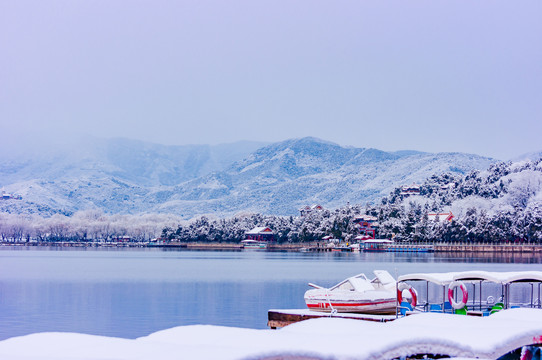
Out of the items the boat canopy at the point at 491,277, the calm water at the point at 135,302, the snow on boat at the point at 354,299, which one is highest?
the boat canopy at the point at 491,277

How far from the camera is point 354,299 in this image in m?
35.6

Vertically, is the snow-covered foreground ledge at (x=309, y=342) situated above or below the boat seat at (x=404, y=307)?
above

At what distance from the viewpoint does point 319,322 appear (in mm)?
12883

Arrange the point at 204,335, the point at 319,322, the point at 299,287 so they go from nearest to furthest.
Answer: the point at 204,335 → the point at 319,322 → the point at 299,287

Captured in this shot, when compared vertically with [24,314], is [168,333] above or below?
above

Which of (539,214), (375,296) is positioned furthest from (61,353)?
(539,214)

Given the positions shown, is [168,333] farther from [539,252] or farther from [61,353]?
[539,252]

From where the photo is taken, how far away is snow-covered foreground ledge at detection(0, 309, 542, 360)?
9.72 m

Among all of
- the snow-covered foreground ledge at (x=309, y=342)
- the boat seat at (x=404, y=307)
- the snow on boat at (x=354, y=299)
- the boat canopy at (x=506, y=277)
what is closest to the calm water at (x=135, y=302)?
the snow on boat at (x=354, y=299)

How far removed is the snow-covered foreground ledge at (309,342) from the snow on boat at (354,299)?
70.5ft

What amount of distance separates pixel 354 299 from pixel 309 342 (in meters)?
25.4

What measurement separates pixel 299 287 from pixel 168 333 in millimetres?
53378

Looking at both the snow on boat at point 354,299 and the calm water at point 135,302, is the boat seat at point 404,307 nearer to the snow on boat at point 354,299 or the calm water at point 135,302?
the calm water at point 135,302

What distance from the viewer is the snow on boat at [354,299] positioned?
3553 cm
